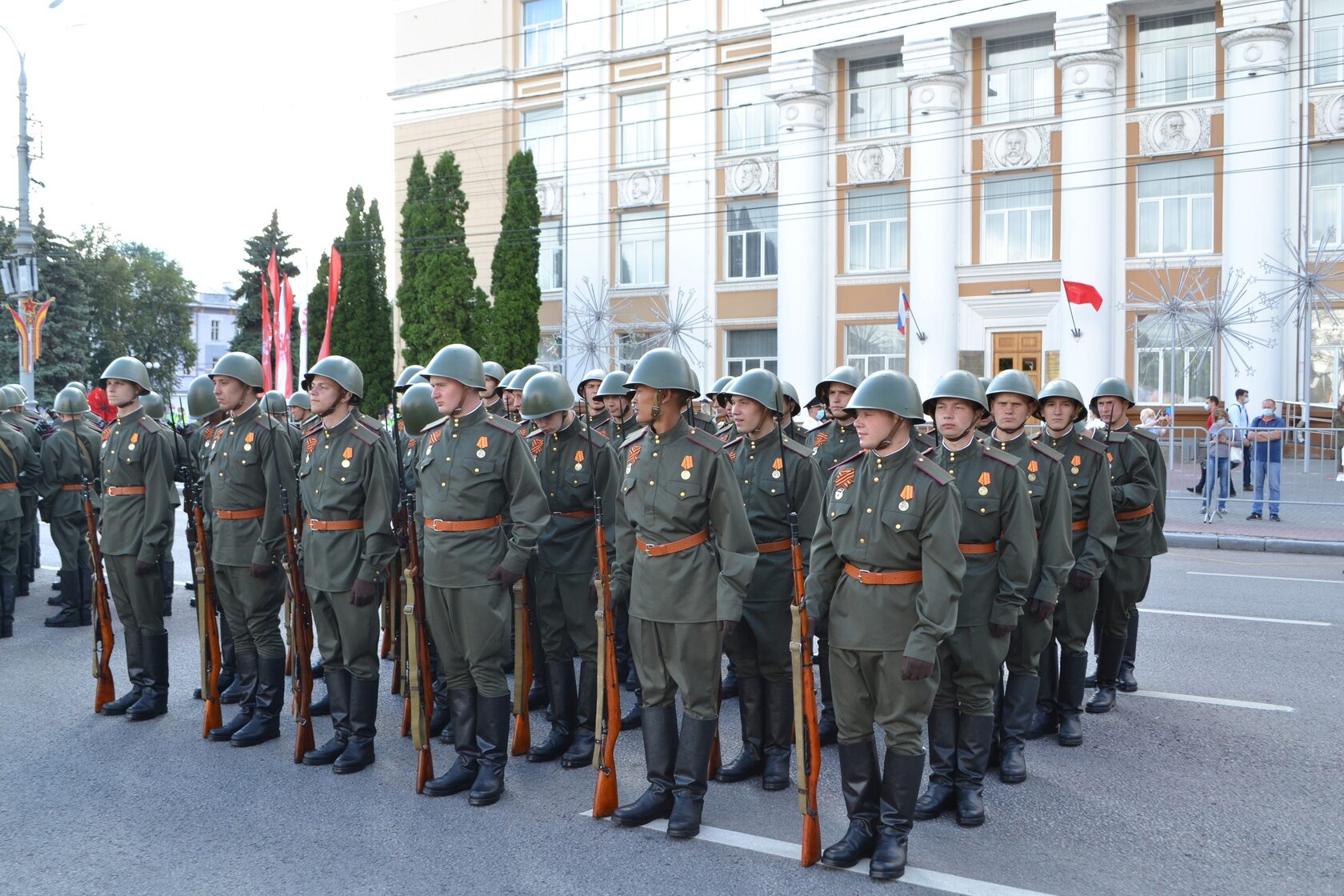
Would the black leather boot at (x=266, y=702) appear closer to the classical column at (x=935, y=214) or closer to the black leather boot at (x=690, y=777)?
the black leather boot at (x=690, y=777)

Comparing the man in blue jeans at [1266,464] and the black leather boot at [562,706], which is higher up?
the man in blue jeans at [1266,464]

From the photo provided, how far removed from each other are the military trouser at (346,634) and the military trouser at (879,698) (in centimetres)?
266

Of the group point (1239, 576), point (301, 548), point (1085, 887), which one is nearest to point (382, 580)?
point (301, 548)

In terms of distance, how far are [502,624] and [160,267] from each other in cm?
7186

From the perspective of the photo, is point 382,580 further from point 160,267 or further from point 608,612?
point 160,267

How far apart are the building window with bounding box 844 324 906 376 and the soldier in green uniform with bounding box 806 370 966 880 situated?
27550 mm

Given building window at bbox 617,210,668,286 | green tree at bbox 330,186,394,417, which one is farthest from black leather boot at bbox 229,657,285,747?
green tree at bbox 330,186,394,417

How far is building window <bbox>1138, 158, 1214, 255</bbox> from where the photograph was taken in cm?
2839

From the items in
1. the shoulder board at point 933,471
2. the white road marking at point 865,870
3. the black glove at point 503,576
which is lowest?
the white road marking at point 865,870

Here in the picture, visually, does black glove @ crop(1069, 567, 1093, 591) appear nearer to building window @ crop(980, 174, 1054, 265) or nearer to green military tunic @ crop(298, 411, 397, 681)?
green military tunic @ crop(298, 411, 397, 681)

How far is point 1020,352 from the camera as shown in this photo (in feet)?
101

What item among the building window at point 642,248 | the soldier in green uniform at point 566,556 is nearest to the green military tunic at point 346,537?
the soldier in green uniform at point 566,556

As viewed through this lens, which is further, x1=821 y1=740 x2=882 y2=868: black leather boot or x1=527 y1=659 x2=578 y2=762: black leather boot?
x1=527 y1=659 x2=578 y2=762: black leather boot

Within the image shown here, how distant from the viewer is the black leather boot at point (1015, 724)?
623 cm
